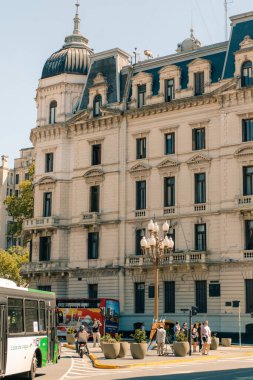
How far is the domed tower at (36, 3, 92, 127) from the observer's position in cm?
5606

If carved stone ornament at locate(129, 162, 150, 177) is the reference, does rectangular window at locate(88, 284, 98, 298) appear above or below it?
below

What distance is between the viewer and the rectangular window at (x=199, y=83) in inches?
1927

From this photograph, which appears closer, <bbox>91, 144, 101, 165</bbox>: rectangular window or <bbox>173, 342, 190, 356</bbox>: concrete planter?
<bbox>173, 342, 190, 356</bbox>: concrete planter

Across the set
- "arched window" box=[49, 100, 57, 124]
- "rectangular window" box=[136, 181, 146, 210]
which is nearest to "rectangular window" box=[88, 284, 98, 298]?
"rectangular window" box=[136, 181, 146, 210]

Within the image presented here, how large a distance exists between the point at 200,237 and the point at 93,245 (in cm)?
980

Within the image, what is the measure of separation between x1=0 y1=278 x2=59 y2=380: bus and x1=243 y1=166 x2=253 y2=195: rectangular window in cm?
2397

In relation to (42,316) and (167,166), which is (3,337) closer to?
(42,316)

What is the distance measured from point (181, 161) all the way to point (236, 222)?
6.83 meters

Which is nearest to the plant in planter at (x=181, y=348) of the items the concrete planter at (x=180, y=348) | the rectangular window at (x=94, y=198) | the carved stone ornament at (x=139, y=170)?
the concrete planter at (x=180, y=348)

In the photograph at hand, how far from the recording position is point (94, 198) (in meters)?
53.0

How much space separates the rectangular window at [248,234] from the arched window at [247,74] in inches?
398

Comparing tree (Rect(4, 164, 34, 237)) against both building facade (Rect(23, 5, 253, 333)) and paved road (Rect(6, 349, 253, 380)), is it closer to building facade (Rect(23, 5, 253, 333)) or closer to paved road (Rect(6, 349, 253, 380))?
building facade (Rect(23, 5, 253, 333))

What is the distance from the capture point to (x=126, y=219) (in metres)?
50.7

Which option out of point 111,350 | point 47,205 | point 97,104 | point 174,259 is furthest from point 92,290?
point 111,350
